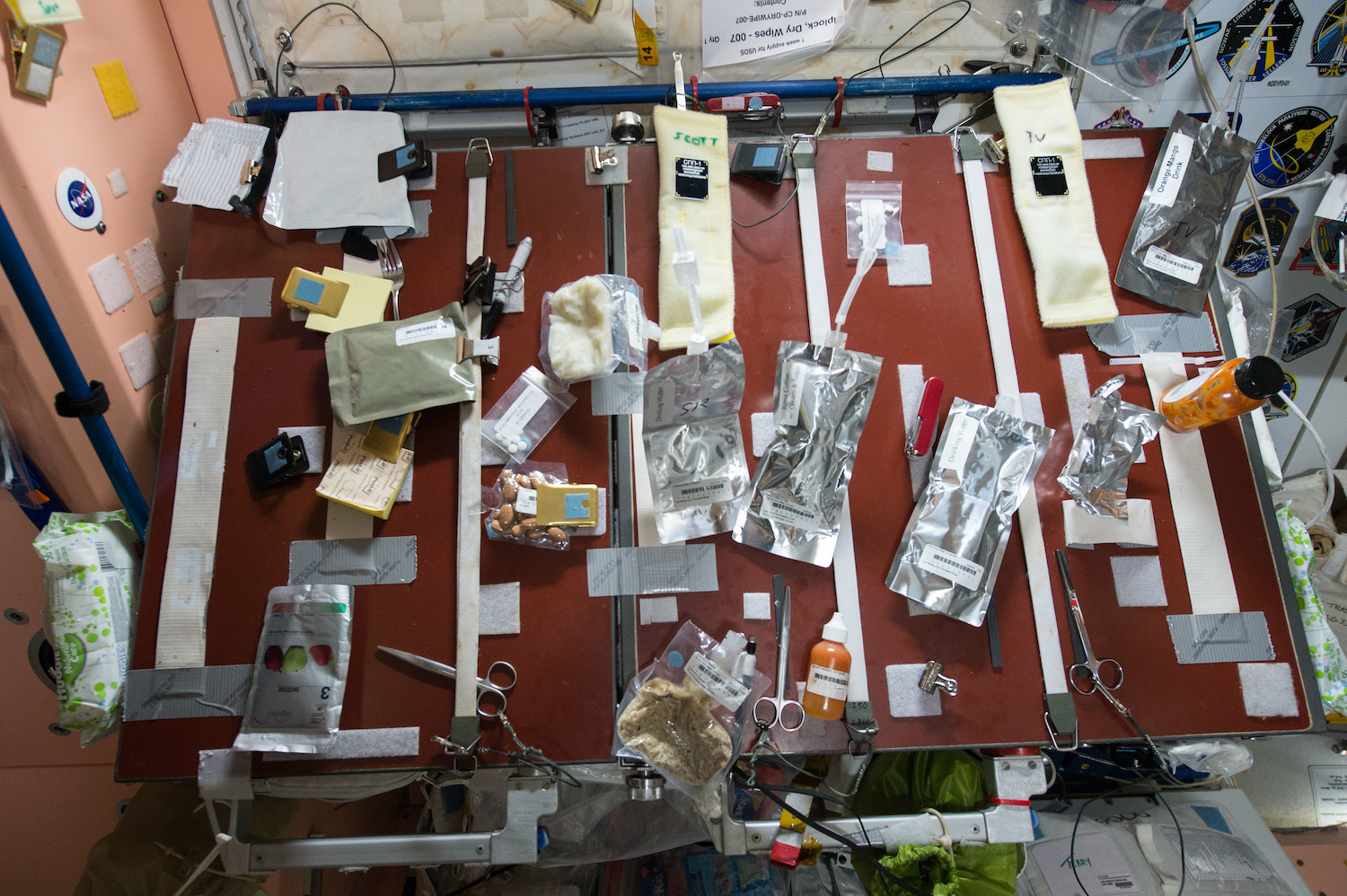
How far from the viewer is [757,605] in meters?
1.35

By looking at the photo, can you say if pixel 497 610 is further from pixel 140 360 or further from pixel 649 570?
pixel 140 360

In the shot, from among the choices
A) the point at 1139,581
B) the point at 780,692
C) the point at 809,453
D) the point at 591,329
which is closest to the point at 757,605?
the point at 780,692

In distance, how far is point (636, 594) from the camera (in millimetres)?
1346

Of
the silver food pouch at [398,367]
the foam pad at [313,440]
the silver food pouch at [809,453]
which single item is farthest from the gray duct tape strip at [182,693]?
the silver food pouch at [809,453]

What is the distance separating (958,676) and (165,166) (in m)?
2.08

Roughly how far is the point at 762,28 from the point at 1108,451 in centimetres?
128

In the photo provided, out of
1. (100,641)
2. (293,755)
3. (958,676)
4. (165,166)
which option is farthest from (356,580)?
(958,676)

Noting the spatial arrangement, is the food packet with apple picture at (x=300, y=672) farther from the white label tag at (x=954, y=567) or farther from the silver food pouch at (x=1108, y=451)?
the silver food pouch at (x=1108, y=451)

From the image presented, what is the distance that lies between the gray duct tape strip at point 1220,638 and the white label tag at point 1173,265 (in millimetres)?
714

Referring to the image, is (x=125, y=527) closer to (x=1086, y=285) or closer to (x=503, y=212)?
(x=503, y=212)

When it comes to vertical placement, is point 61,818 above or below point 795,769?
below

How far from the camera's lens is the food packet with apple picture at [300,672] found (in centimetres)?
128

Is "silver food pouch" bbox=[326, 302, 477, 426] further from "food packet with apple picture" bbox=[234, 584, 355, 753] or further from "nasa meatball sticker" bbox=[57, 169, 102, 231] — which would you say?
"nasa meatball sticker" bbox=[57, 169, 102, 231]

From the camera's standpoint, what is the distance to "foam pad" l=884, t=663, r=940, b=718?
4.31ft
